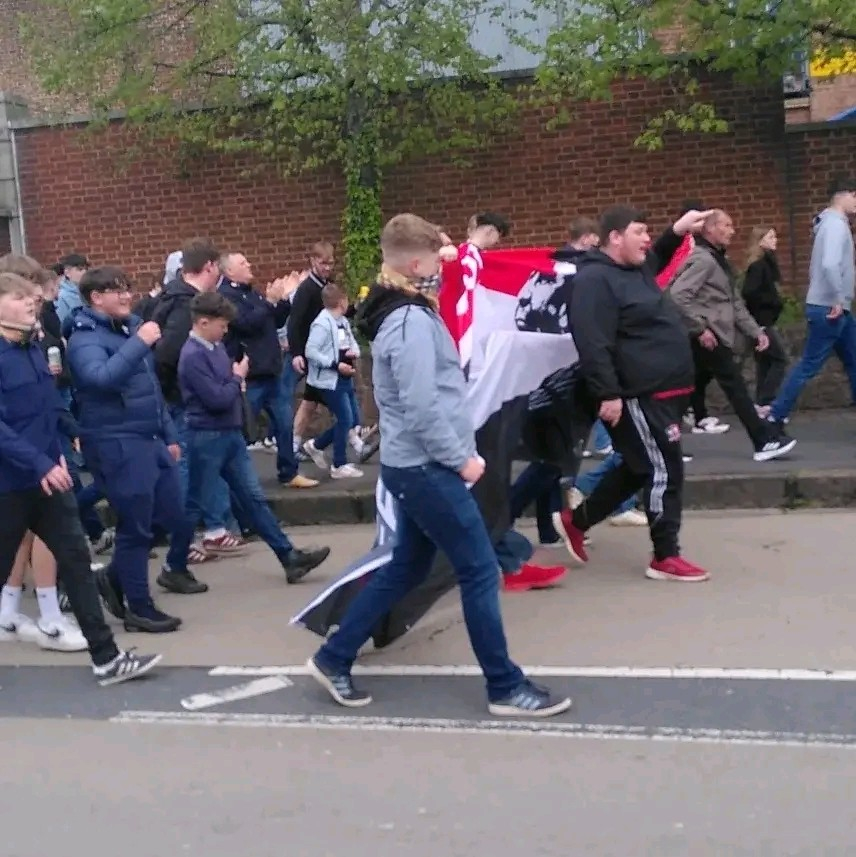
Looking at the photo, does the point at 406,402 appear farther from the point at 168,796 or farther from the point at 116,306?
the point at 116,306

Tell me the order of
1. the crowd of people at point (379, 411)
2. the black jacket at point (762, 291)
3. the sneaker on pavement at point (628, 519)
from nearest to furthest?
the crowd of people at point (379, 411), the sneaker on pavement at point (628, 519), the black jacket at point (762, 291)

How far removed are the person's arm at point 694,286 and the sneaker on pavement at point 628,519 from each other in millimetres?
1382

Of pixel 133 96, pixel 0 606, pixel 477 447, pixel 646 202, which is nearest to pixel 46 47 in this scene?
pixel 133 96

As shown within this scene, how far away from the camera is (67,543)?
5.87 m

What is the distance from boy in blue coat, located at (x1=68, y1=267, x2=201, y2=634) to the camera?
6.44 meters

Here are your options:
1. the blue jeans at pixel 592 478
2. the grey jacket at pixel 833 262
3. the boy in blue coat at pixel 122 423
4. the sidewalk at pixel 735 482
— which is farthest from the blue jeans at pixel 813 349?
the boy in blue coat at pixel 122 423

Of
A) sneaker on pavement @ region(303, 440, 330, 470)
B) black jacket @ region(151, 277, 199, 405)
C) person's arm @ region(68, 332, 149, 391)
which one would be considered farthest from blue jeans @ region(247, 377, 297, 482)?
person's arm @ region(68, 332, 149, 391)

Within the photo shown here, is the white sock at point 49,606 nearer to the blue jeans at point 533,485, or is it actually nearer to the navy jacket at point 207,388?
the navy jacket at point 207,388

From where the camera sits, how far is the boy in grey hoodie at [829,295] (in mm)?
9594

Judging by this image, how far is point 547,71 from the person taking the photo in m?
12.1

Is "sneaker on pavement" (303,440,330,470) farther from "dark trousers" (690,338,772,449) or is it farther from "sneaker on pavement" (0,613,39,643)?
"sneaker on pavement" (0,613,39,643)

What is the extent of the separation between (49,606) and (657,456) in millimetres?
3018

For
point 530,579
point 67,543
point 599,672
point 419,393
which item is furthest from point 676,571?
point 67,543

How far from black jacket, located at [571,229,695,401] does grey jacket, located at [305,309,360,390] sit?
3454 mm
